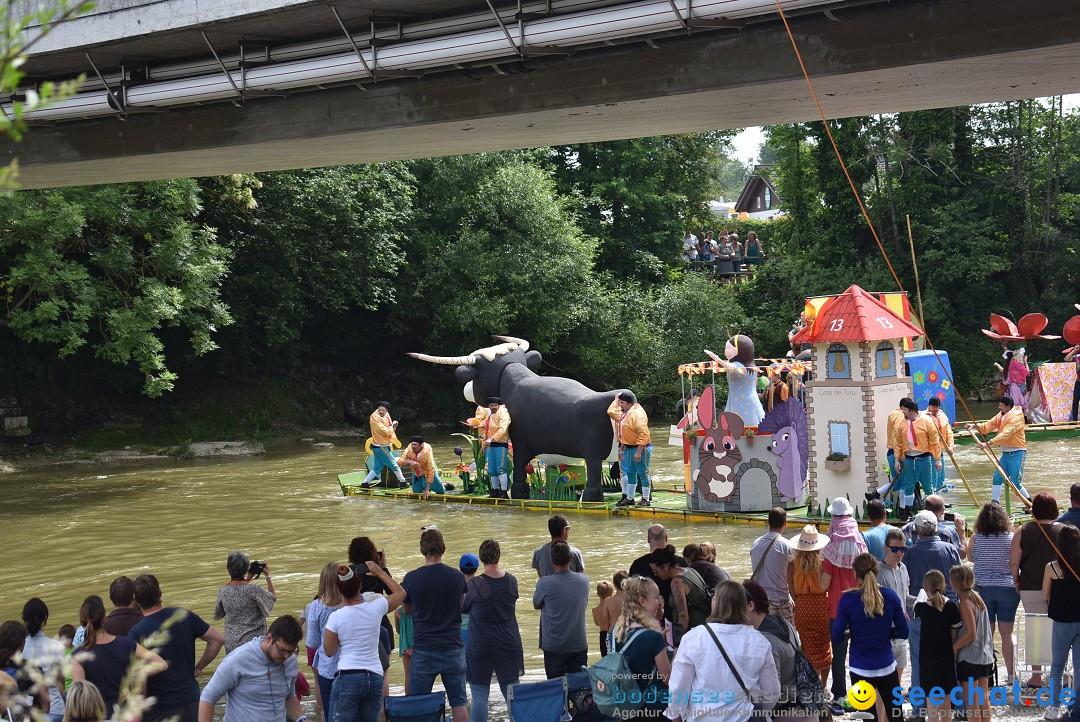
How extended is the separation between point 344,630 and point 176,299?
2126 centimetres

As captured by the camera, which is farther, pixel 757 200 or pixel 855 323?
pixel 757 200

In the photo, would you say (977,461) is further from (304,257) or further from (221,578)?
(304,257)

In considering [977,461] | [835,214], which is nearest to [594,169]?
[835,214]

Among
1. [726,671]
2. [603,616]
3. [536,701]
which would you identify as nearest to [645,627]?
[726,671]

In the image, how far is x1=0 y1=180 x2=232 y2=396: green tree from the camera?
82.0 feet

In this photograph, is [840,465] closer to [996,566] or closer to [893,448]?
[893,448]

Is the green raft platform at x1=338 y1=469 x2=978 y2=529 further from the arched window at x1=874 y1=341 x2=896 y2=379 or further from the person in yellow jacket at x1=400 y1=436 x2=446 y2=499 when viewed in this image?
the arched window at x1=874 y1=341 x2=896 y2=379

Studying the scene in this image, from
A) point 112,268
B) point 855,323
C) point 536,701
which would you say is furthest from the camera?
point 112,268

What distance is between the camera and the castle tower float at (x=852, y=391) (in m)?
15.7

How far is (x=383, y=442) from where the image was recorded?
→ 21188 millimetres

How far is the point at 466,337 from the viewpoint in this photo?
118 ft

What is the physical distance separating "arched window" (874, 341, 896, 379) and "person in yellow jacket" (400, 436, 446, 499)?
7797 millimetres

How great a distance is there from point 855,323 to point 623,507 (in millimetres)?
4415

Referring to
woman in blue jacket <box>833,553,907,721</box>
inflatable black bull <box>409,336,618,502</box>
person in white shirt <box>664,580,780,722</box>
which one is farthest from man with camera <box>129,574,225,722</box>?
inflatable black bull <box>409,336,618,502</box>
